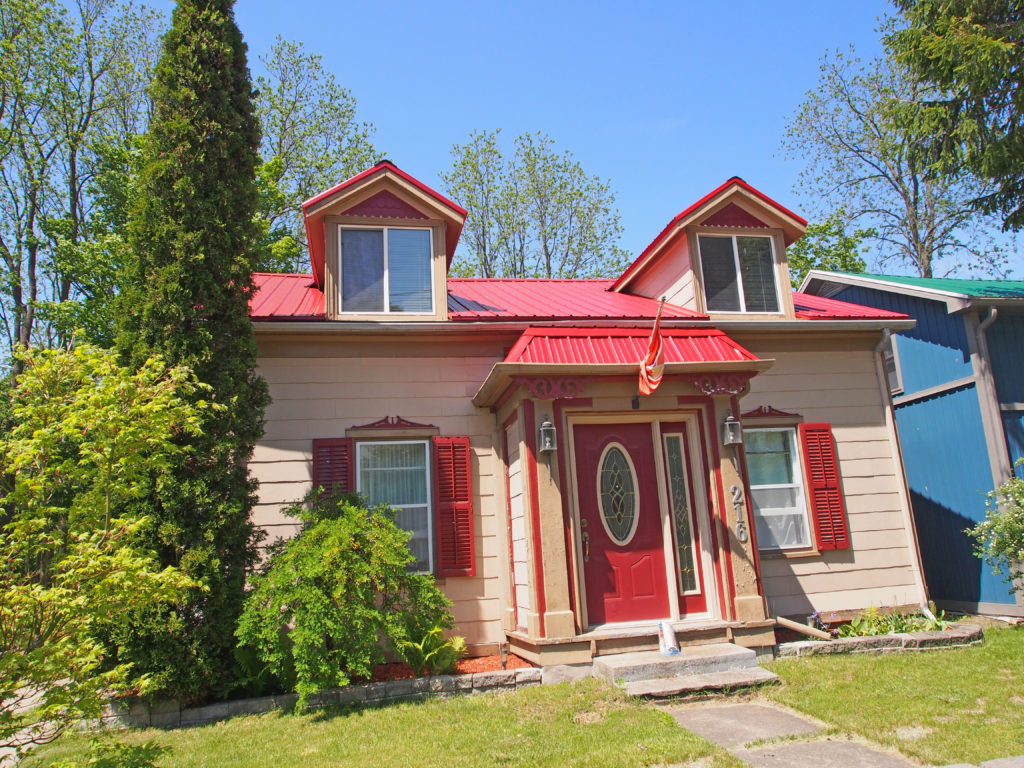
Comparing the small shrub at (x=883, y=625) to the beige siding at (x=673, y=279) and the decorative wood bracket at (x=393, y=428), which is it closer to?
the beige siding at (x=673, y=279)

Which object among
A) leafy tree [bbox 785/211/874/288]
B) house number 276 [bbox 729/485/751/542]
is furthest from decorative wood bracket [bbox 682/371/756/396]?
leafy tree [bbox 785/211/874/288]

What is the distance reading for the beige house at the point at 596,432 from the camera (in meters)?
7.30

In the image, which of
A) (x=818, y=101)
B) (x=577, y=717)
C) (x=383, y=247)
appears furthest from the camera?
(x=818, y=101)

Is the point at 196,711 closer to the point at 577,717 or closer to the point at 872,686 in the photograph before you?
the point at 577,717

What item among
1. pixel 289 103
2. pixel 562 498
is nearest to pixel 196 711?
pixel 562 498

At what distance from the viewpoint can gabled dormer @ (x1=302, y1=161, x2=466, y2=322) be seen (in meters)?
8.75

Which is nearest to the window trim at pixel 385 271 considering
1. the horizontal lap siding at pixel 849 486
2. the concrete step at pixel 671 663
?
the horizontal lap siding at pixel 849 486

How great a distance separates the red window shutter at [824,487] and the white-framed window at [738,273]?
1910mm

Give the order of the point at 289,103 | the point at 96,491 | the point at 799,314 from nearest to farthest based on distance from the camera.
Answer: the point at 96,491, the point at 799,314, the point at 289,103

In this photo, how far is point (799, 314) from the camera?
9.70 metres

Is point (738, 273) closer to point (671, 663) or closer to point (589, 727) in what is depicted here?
point (671, 663)

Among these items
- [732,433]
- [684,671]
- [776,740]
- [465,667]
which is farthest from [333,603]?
[732,433]

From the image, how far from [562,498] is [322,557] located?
2.48m

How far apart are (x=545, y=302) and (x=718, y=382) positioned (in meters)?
3.48
